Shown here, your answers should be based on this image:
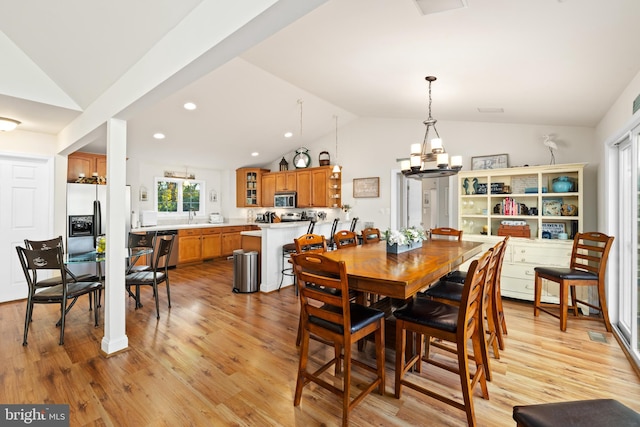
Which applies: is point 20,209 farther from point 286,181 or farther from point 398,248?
point 398,248

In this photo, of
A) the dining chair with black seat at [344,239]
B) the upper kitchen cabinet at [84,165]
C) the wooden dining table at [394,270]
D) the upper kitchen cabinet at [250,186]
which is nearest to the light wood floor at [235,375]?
the wooden dining table at [394,270]

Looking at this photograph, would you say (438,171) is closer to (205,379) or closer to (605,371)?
(605,371)

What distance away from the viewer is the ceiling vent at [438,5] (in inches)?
71.3

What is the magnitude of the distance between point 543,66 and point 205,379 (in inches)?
140

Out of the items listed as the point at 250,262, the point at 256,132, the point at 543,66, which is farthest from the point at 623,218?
the point at 256,132

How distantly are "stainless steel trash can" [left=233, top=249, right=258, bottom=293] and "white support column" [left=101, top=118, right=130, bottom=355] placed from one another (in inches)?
73.3

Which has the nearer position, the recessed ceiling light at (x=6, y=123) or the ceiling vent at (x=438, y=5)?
the ceiling vent at (x=438, y=5)

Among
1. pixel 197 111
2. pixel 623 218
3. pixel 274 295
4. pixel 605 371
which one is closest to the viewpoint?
pixel 605 371

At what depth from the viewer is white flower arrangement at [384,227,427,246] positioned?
2809 millimetres

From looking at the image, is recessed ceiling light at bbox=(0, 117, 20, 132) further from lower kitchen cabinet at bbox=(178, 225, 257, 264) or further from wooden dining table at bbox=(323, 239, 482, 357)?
wooden dining table at bbox=(323, 239, 482, 357)

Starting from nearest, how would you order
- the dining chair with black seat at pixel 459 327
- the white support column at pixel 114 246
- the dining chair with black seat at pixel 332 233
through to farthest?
the dining chair with black seat at pixel 459 327, the white support column at pixel 114 246, the dining chair with black seat at pixel 332 233

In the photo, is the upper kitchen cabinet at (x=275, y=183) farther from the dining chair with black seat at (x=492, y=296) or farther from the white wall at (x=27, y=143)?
the dining chair with black seat at (x=492, y=296)

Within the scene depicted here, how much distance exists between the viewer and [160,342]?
284 cm
